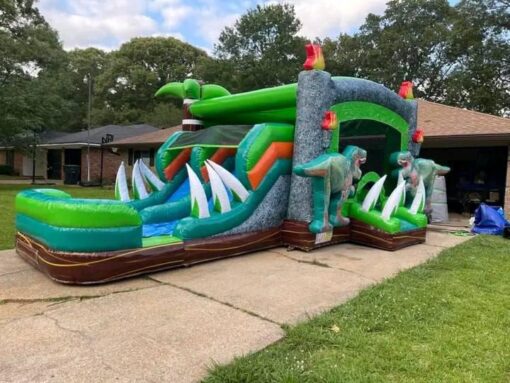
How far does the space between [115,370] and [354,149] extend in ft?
14.9

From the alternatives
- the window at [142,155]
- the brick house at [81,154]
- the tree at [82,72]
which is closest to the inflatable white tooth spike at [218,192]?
the window at [142,155]

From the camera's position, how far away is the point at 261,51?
2905 cm

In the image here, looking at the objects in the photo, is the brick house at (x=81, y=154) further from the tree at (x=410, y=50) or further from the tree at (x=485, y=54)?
the tree at (x=485, y=54)

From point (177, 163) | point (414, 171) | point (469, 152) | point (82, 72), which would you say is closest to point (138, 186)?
point (177, 163)

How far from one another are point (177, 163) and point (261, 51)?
23746 mm

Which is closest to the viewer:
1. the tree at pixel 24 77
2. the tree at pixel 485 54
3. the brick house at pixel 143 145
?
the tree at pixel 24 77

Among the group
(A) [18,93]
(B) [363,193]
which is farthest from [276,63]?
(B) [363,193]

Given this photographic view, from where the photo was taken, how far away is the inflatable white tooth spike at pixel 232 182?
547 cm

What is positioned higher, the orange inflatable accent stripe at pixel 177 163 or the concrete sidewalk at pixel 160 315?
the orange inflatable accent stripe at pixel 177 163

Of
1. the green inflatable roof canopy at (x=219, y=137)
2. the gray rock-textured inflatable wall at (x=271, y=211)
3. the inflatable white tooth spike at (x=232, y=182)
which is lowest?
the gray rock-textured inflatable wall at (x=271, y=211)

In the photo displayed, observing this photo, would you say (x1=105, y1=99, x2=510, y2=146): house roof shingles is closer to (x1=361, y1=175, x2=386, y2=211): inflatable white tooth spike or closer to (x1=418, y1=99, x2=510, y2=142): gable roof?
(x1=418, y1=99, x2=510, y2=142): gable roof

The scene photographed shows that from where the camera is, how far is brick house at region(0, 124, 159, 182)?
20906 millimetres

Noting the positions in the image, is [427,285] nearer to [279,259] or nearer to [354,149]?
[279,259]

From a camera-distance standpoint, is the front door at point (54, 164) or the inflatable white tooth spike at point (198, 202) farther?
the front door at point (54, 164)
